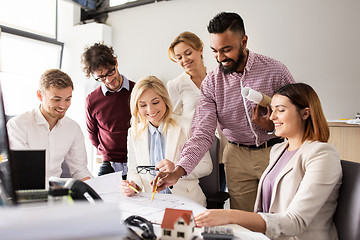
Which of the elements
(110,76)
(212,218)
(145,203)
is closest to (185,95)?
(110,76)

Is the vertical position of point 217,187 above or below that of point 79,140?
below

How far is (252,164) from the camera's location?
175 centimetres

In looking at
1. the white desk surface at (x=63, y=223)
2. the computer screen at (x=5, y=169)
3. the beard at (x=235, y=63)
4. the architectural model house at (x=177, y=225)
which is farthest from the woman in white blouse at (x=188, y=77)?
the white desk surface at (x=63, y=223)

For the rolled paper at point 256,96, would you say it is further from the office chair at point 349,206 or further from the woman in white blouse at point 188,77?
the woman in white blouse at point 188,77

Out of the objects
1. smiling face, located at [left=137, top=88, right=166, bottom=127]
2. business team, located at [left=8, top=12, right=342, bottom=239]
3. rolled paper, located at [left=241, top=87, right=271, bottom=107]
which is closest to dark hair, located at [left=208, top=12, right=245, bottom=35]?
business team, located at [left=8, top=12, right=342, bottom=239]

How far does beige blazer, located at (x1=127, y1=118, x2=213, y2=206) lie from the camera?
1.71 metres

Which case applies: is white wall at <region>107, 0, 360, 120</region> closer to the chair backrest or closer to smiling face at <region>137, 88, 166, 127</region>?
the chair backrest

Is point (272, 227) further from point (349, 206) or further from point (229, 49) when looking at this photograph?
point (229, 49)

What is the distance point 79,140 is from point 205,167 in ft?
2.99

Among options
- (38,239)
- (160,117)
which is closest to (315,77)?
(160,117)

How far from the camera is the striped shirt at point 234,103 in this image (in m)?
1.68

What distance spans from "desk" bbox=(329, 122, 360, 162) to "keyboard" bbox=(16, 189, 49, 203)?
2317mm

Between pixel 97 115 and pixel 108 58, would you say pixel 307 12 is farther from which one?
pixel 97 115

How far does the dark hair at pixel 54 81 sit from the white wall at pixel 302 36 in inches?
80.9
